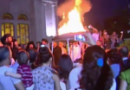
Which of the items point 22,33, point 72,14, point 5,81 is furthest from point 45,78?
point 22,33

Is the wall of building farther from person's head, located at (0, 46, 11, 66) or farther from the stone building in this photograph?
person's head, located at (0, 46, 11, 66)

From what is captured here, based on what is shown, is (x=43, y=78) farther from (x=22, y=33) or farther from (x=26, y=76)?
(x=22, y=33)

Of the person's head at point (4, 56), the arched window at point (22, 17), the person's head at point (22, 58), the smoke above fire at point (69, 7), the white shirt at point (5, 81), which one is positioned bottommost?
the white shirt at point (5, 81)

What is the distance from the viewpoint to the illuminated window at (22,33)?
790 inches

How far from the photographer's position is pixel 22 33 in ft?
66.8

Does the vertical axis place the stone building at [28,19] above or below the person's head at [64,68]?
above

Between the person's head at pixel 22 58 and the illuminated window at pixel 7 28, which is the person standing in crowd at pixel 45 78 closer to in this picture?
the person's head at pixel 22 58

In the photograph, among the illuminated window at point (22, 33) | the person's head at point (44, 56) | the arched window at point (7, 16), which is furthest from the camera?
the illuminated window at point (22, 33)

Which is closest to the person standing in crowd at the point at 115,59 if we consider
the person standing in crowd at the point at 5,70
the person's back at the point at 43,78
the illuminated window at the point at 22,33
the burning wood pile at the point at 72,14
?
the person's back at the point at 43,78

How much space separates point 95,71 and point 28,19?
60.5 feet

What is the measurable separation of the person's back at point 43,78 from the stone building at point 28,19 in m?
15.4

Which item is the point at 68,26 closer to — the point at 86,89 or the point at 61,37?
the point at 61,37

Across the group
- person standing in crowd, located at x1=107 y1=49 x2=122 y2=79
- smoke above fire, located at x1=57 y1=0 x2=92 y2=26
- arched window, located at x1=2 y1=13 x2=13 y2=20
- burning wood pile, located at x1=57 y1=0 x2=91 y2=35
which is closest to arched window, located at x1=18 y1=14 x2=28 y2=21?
arched window, located at x1=2 y1=13 x2=13 y2=20

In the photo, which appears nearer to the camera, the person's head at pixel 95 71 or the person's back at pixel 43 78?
the person's head at pixel 95 71
